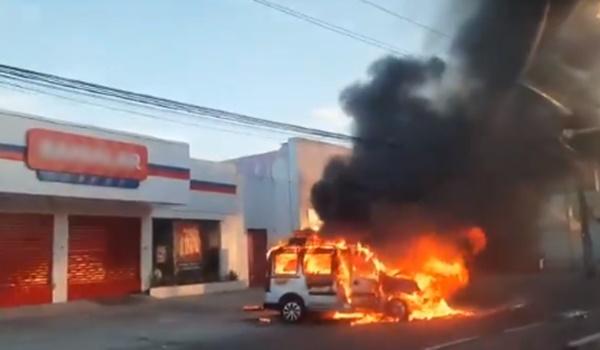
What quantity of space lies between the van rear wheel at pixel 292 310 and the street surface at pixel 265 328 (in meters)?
0.32

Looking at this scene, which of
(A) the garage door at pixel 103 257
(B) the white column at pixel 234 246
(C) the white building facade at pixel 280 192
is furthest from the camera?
(C) the white building facade at pixel 280 192

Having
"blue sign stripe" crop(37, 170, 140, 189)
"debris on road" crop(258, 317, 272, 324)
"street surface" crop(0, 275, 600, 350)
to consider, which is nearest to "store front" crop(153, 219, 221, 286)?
"street surface" crop(0, 275, 600, 350)

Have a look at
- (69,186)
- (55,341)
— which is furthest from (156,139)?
(55,341)

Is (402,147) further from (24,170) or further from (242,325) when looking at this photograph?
(24,170)

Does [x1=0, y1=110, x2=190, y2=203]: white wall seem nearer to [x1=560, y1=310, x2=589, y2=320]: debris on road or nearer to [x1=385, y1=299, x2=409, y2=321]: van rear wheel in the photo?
[x1=385, y1=299, x2=409, y2=321]: van rear wheel

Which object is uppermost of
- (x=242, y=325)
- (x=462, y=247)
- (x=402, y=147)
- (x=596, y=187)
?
(x=402, y=147)

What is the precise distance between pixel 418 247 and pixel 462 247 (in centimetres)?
180

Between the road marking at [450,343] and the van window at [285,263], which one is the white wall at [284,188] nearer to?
the van window at [285,263]

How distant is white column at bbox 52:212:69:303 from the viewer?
20328 mm

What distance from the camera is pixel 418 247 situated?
2103 cm

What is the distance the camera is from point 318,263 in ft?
52.5

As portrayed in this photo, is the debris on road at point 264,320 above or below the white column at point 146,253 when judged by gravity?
below

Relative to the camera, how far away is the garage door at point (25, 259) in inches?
755

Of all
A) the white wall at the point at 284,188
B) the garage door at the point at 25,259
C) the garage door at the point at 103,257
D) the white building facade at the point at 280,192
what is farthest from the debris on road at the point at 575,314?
the white wall at the point at 284,188
